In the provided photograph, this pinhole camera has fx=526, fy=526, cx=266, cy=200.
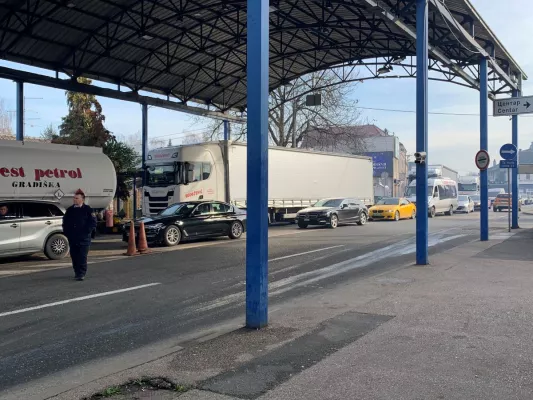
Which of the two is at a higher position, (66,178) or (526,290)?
(66,178)

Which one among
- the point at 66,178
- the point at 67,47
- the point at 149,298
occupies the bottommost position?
the point at 149,298

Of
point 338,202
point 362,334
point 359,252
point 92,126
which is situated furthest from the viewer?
point 92,126

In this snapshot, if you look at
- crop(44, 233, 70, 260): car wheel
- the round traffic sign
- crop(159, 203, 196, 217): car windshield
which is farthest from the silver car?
the round traffic sign

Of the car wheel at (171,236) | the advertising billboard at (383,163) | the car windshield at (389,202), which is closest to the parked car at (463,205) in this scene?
the car windshield at (389,202)

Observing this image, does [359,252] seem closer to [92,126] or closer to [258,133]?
[258,133]

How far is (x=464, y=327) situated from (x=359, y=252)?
Answer: 8.19 m

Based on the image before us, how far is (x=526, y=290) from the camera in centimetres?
859

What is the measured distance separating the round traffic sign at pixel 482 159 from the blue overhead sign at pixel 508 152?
2.71 metres

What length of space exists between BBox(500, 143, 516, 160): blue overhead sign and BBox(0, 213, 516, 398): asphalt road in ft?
17.9

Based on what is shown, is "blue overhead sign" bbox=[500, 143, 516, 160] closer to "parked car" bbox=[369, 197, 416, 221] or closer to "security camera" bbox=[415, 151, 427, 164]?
"security camera" bbox=[415, 151, 427, 164]

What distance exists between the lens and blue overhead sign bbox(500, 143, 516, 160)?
1844 cm

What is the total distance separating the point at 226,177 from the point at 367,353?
60.1 feet

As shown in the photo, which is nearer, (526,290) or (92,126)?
(526,290)

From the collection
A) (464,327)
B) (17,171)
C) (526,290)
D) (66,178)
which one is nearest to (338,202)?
(66,178)
